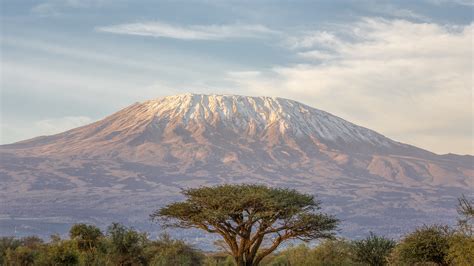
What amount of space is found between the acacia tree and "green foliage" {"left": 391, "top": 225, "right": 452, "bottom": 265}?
4616 mm

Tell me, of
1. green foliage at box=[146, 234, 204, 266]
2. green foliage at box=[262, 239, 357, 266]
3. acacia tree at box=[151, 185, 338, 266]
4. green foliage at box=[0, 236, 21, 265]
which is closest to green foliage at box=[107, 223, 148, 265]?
Answer: green foliage at box=[146, 234, 204, 266]

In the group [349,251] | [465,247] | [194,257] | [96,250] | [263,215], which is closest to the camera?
[465,247]

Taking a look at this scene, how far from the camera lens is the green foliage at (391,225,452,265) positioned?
152ft

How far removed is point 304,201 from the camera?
157 ft

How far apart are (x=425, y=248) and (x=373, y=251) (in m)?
6.50

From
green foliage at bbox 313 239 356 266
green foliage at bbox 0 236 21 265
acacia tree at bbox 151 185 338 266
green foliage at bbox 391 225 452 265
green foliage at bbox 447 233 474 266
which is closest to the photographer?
green foliage at bbox 447 233 474 266

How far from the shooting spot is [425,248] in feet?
153

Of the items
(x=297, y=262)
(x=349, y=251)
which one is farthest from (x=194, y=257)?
(x=349, y=251)

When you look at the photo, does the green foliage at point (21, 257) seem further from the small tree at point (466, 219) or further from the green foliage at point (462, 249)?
the small tree at point (466, 219)

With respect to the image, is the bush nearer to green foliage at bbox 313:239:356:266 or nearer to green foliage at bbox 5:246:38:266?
green foliage at bbox 5:246:38:266

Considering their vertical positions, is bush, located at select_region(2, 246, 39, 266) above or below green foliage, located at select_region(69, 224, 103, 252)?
below

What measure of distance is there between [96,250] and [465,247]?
25.4 meters

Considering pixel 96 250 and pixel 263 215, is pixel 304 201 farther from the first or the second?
pixel 96 250

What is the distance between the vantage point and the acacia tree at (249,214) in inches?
1806
